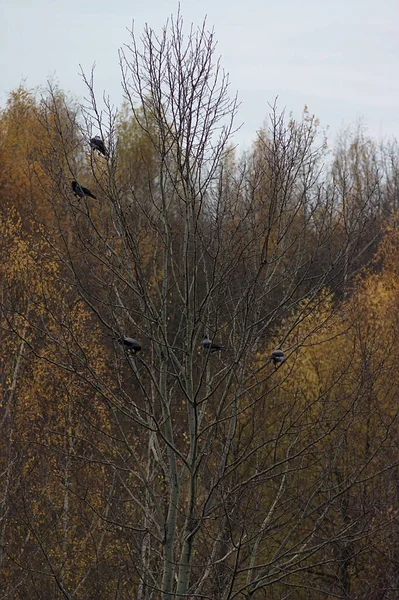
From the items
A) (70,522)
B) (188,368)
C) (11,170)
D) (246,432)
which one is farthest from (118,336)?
(11,170)

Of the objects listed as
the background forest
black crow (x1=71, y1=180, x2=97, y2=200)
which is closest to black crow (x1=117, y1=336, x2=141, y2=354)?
the background forest

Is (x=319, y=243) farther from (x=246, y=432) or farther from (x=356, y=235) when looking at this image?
(x=246, y=432)

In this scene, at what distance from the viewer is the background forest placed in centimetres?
551

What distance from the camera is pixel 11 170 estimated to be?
87.4 feet

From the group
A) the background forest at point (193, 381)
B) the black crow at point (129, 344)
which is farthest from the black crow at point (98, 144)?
the black crow at point (129, 344)

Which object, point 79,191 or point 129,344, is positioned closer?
point 129,344

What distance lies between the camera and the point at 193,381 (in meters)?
6.73

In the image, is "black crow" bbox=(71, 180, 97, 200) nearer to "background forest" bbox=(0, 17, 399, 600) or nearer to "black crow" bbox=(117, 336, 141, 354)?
"background forest" bbox=(0, 17, 399, 600)

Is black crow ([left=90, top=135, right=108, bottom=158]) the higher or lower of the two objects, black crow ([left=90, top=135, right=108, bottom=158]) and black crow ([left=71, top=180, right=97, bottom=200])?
the higher

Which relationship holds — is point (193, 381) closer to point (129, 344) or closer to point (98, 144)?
point (129, 344)

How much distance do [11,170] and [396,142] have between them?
29.5m

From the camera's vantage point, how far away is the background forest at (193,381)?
5.51 metres

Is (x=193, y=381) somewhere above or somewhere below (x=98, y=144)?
below

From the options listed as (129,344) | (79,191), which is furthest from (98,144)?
(129,344)
